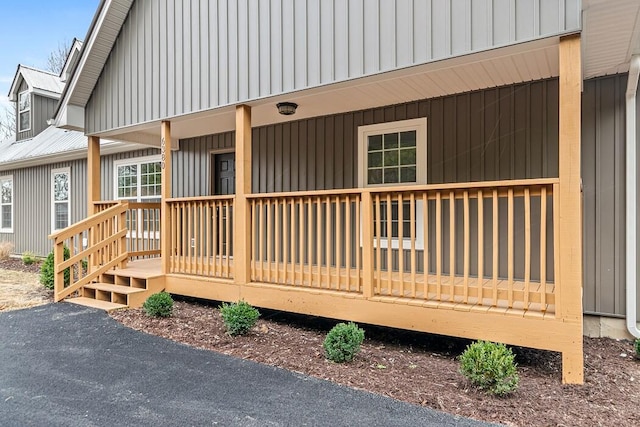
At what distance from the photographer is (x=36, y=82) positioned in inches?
525

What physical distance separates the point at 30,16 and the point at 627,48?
3547cm

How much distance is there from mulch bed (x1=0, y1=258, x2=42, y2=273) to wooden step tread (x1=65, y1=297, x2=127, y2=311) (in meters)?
4.41

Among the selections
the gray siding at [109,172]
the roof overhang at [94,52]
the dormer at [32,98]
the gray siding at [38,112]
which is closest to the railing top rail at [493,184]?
the roof overhang at [94,52]

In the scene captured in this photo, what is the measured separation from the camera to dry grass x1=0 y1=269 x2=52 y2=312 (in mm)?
6293

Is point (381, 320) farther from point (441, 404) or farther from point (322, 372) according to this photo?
point (441, 404)

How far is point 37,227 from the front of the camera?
1192 centimetres

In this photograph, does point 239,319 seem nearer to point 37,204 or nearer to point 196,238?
point 196,238

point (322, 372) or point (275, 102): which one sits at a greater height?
point (275, 102)

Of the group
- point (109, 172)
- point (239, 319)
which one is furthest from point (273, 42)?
point (109, 172)

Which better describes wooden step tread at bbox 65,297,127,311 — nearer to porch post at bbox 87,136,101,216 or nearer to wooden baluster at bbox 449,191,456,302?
porch post at bbox 87,136,101,216

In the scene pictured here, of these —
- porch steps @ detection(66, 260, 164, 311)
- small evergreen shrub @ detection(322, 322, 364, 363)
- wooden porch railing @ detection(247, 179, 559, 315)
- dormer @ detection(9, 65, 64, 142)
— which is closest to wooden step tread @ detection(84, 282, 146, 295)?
porch steps @ detection(66, 260, 164, 311)

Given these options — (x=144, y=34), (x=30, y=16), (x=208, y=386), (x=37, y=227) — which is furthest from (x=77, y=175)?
(x=30, y=16)

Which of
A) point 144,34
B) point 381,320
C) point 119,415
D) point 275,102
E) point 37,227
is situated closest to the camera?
point 119,415

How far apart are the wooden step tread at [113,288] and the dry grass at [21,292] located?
74 cm
